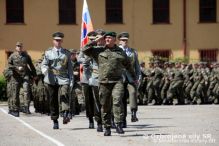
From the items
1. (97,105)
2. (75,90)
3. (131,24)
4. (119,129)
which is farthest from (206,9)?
(119,129)

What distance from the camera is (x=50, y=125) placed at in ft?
64.2

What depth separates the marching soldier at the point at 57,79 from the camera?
18.1 metres

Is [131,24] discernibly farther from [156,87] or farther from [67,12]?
[156,87]

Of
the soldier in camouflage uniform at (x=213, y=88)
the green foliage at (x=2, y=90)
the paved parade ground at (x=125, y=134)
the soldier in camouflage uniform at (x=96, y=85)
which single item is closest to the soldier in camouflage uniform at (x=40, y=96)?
the paved parade ground at (x=125, y=134)

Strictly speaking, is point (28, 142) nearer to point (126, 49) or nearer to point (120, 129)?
point (120, 129)

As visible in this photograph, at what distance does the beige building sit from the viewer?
42.6 m

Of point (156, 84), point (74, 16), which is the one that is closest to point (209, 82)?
point (156, 84)

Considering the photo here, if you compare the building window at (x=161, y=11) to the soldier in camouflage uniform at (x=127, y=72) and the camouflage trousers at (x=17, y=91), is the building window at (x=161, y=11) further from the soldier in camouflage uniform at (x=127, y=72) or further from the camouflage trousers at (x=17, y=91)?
the soldier in camouflage uniform at (x=127, y=72)

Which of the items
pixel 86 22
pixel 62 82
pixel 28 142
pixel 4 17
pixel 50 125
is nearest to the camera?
pixel 28 142

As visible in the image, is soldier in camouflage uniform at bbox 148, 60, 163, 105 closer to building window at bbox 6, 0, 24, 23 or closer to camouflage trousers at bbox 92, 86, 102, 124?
building window at bbox 6, 0, 24, 23

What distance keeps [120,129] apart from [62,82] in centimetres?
229

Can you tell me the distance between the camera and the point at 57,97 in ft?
59.7

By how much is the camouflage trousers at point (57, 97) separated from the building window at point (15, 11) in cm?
2490

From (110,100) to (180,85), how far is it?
16141 mm
